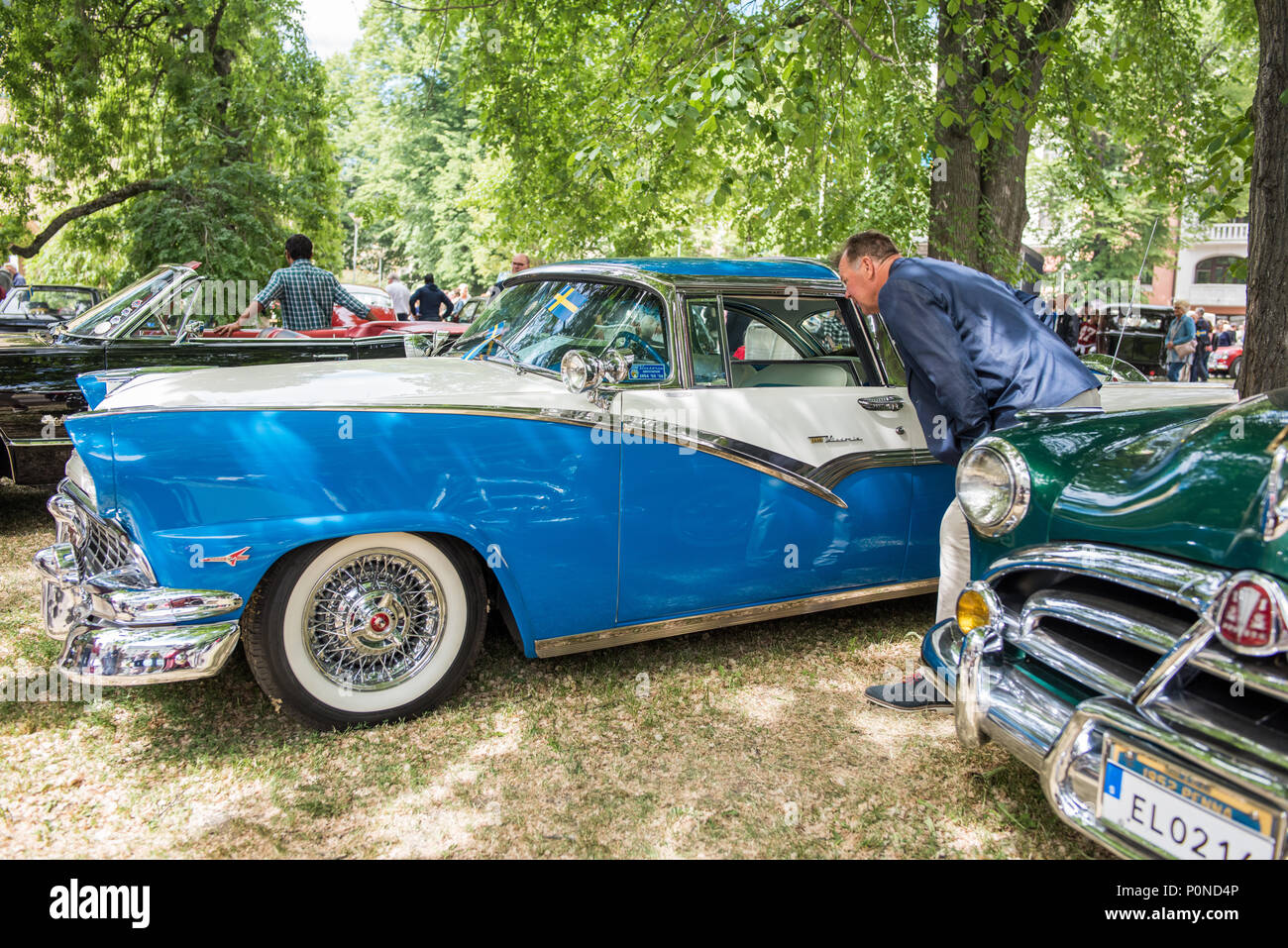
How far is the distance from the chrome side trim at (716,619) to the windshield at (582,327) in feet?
3.17

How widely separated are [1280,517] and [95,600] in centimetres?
327

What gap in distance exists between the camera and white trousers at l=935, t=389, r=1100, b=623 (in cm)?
341

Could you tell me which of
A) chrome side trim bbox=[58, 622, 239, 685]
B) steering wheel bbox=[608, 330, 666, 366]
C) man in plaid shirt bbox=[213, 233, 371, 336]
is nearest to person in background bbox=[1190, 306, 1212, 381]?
man in plaid shirt bbox=[213, 233, 371, 336]

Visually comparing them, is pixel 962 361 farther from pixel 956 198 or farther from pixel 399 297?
pixel 399 297

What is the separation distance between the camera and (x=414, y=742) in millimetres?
3279

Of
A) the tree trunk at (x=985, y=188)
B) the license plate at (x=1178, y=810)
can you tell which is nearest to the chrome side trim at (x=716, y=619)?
the license plate at (x=1178, y=810)

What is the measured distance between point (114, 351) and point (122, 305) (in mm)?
412

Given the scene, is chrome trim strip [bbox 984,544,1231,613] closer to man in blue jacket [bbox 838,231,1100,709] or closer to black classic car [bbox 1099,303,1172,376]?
man in blue jacket [bbox 838,231,1100,709]

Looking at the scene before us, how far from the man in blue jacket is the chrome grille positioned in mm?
751

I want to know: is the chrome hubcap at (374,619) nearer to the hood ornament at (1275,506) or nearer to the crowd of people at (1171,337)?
the hood ornament at (1275,506)

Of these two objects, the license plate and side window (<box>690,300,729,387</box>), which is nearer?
the license plate

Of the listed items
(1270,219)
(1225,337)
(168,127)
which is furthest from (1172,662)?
(1225,337)

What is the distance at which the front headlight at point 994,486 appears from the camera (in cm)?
266
